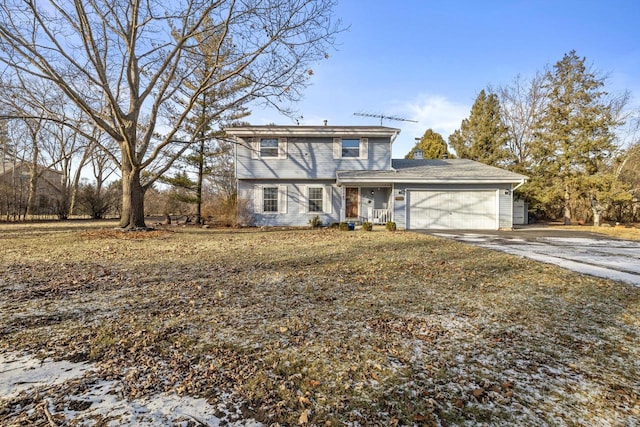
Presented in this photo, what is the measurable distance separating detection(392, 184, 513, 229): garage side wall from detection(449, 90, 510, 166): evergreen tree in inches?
342

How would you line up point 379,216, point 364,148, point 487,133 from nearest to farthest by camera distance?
point 379,216, point 364,148, point 487,133

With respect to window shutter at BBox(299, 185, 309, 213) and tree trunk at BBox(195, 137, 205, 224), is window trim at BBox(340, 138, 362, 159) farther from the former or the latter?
tree trunk at BBox(195, 137, 205, 224)

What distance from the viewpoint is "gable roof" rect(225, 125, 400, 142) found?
15.6 metres

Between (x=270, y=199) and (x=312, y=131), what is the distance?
421 cm

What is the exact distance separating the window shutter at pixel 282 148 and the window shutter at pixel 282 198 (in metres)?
1.60

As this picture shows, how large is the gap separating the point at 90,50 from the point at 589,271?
1594cm

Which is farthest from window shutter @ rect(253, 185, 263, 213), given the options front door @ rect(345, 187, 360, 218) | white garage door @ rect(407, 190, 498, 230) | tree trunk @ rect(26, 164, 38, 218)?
tree trunk @ rect(26, 164, 38, 218)

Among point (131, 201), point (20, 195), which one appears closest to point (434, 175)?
point (131, 201)

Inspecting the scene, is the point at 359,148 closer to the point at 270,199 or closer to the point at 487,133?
the point at 270,199

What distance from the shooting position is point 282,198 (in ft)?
53.4

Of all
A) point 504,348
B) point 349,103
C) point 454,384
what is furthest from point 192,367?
point 349,103

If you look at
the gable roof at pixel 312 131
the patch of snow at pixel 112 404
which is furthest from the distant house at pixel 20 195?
the patch of snow at pixel 112 404

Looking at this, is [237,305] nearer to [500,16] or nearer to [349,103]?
[500,16]

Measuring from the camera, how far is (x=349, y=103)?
18344mm
